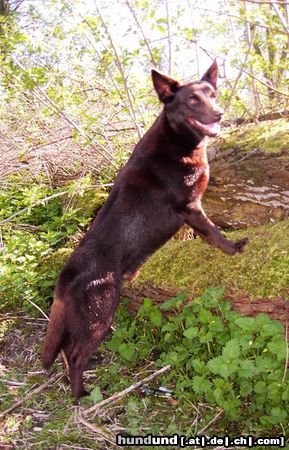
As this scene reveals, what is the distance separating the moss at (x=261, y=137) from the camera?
4637 mm

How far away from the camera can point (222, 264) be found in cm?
398

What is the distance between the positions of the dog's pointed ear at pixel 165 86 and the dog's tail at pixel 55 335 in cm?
183

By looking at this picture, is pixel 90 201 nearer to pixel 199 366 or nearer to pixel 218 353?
pixel 218 353

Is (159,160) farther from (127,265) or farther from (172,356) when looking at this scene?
(172,356)

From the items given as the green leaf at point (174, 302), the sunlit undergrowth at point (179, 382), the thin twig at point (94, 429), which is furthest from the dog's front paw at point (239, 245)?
the thin twig at point (94, 429)

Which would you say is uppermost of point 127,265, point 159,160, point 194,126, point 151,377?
point 194,126

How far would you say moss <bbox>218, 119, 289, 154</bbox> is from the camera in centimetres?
464

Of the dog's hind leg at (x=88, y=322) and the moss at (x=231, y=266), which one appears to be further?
the dog's hind leg at (x=88, y=322)

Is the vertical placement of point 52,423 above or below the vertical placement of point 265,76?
below

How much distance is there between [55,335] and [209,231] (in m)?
1.50

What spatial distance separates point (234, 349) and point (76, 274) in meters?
1.40

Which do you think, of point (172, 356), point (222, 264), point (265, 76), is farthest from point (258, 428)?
point (265, 76)

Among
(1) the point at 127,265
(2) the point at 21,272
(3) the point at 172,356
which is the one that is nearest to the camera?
(3) the point at 172,356

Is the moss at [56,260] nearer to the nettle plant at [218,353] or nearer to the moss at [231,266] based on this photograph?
the moss at [231,266]
